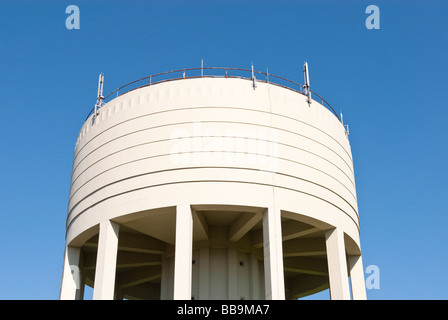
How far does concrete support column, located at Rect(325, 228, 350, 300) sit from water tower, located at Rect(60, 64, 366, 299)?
0.05 m

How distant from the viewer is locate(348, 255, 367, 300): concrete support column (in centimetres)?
2427

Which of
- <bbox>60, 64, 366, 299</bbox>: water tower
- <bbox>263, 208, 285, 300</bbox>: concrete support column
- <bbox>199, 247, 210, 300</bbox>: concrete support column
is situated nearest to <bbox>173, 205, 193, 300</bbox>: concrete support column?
<bbox>60, 64, 366, 299</bbox>: water tower

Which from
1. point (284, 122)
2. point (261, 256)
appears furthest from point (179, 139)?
point (261, 256)

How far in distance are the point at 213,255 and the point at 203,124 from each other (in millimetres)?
6738

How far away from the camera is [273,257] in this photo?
19.8m

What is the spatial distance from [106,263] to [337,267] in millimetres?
9433

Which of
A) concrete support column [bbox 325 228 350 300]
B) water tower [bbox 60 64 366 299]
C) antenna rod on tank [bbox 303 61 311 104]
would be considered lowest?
concrete support column [bbox 325 228 350 300]

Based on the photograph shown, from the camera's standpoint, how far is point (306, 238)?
2592 cm

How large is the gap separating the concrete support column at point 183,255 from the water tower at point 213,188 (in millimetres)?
38

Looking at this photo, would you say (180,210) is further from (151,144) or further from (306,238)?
(306,238)

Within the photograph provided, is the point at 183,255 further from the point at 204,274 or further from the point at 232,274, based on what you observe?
the point at 232,274

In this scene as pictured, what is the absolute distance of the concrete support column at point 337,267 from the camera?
21.5m

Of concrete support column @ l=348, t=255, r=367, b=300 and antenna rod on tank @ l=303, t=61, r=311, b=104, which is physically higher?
antenna rod on tank @ l=303, t=61, r=311, b=104

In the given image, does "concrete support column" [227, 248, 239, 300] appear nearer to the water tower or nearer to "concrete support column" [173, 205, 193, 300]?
the water tower
